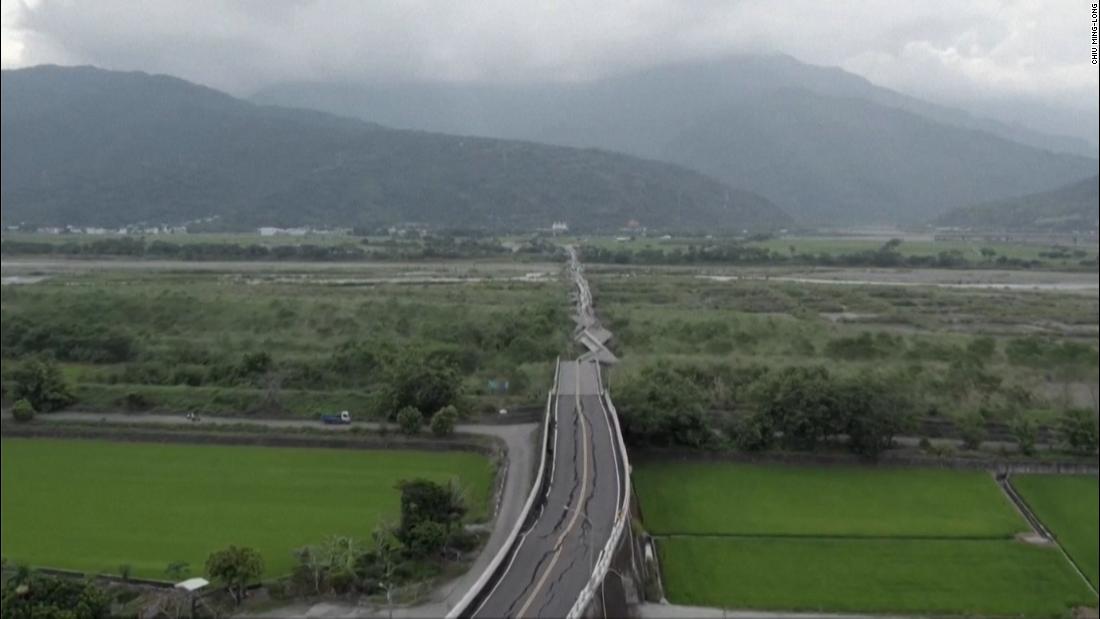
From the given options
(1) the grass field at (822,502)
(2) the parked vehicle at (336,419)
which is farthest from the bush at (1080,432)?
(2) the parked vehicle at (336,419)

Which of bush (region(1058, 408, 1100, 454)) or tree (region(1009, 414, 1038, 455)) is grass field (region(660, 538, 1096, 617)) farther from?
bush (region(1058, 408, 1100, 454))

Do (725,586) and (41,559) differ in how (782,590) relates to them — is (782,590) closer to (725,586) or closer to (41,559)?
(725,586)

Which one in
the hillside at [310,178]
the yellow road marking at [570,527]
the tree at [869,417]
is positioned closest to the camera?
the yellow road marking at [570,527]

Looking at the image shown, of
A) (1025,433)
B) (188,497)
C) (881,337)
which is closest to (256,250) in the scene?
(188,497)

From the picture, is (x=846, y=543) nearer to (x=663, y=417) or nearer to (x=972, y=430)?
(x=663, y=417)

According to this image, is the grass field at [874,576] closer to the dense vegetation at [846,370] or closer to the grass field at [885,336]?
the dense vegetation at [846,370]

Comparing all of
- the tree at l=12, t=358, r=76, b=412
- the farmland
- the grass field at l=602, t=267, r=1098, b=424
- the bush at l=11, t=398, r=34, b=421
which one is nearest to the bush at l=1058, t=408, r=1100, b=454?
the farmland
